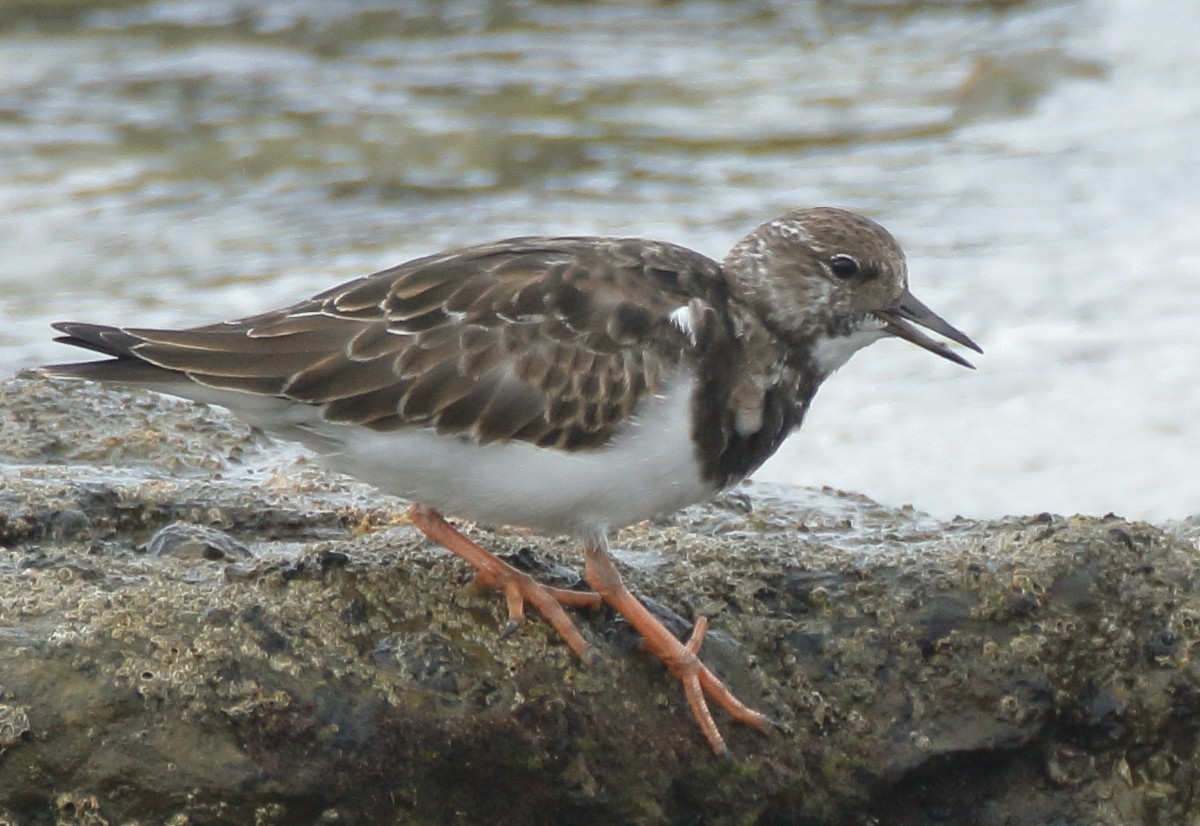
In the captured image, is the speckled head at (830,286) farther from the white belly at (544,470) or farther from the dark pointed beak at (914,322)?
the white belly at (544,470)

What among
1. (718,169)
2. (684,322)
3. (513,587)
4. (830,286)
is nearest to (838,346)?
(830,286)

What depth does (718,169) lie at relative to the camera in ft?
30.6

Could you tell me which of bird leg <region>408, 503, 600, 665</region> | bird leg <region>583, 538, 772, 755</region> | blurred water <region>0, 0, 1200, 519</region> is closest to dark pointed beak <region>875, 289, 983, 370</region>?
bird leg <region>583, 538, 772, 755</region>

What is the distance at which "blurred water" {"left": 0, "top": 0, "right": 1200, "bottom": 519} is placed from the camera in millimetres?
6652

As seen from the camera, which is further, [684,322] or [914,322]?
[914,322]

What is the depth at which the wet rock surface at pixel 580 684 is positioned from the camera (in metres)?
3.07

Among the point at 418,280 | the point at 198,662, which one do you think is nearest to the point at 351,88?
the point at 418,280

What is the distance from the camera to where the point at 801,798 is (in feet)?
11.1

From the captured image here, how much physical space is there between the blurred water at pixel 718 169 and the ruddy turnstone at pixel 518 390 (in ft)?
8.46

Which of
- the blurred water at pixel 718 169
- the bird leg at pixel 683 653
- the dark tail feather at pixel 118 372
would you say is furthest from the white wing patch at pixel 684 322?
the blurred water at pixel 718 169

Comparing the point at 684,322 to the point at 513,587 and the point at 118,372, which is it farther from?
the point at 118,372

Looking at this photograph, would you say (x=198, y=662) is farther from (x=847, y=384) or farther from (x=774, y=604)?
(x=847, y=384)

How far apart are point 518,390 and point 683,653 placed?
2.14 ft

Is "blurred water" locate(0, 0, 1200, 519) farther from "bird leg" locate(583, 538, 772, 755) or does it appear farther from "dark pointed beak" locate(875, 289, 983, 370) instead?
"bird leg" locate(583, 538, 772, 755)
